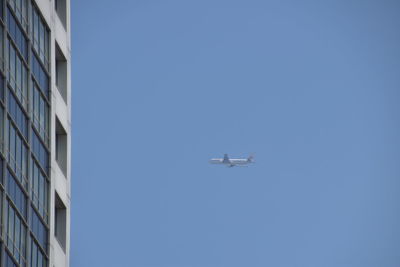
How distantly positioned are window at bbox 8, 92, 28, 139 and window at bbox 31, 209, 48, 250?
5.25 metres

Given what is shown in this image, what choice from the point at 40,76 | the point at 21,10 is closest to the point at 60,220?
the point at 40,76

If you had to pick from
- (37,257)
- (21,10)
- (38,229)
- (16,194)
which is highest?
(21,10)

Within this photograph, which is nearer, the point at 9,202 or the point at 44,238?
the point at 9,202

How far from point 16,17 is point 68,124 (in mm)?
11531

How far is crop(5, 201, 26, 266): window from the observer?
7838 centimetres

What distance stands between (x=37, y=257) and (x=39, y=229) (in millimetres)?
1995

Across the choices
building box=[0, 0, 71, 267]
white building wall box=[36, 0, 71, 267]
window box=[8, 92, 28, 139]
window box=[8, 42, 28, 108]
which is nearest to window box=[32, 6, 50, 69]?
building box=[0, 0, 71, 267]

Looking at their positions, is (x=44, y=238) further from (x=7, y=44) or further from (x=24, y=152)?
A: (x=7, y=44)

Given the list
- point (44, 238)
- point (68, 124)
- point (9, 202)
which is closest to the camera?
point (9, 202)

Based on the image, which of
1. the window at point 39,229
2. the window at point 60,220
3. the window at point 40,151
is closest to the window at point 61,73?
the window at point 40,151

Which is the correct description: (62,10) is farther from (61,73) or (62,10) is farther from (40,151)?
(40,151)

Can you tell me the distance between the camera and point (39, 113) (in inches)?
3406

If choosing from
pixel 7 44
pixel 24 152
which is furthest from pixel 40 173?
pixel 7 44

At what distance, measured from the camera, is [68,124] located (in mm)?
92438
